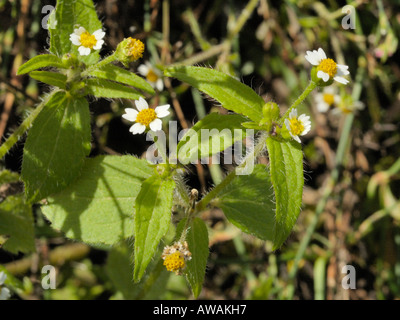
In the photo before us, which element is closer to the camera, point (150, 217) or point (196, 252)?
point (150, 217)

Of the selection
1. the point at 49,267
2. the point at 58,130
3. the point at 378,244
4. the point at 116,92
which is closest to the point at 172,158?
the point at 116,92

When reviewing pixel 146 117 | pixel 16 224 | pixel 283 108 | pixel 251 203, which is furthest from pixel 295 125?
pixel 283 108

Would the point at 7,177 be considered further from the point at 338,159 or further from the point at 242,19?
the point at 338,159

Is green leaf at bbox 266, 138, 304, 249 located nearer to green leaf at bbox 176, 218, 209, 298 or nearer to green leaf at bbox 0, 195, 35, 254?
green leaf at bbox 176, 218, 209, 298

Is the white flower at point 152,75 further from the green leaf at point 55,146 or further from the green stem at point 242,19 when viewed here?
the green leaf at point 55,146

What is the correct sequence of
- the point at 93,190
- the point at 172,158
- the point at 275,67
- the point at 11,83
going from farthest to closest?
the point at 275,67 → the point at 11,83 → the point at 93,190 → the point at 172,158

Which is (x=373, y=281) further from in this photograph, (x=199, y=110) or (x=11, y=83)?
(x=11, y=83)

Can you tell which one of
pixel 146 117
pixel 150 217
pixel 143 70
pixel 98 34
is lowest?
pixel 150 217
